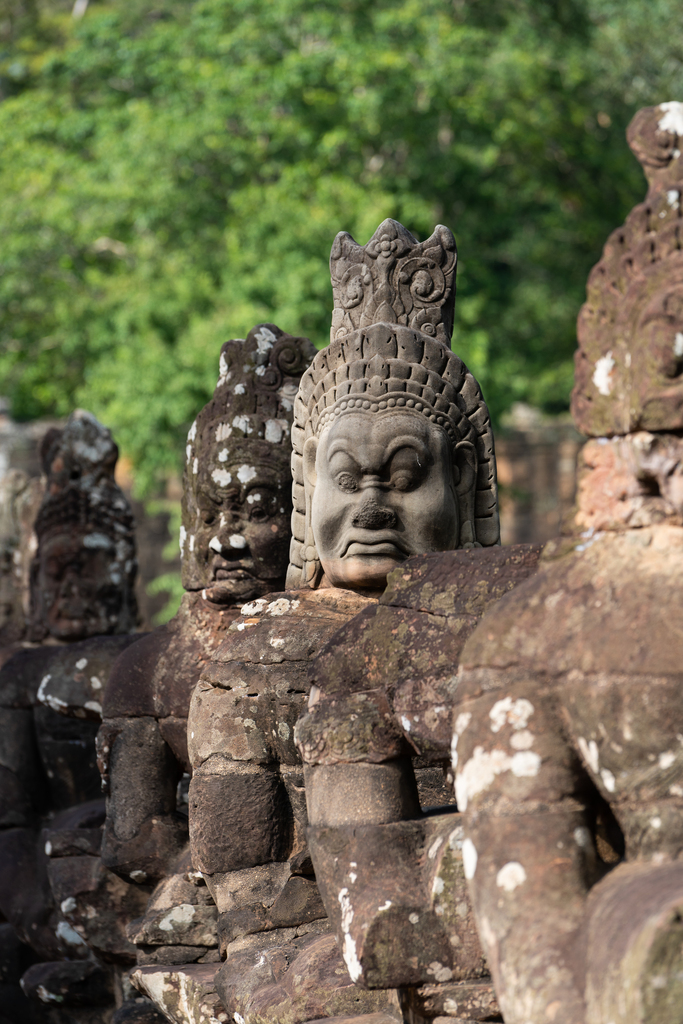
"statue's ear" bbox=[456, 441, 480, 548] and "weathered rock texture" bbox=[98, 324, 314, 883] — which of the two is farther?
"weathered rock texture" bbox=[98, 324, 314, 883]

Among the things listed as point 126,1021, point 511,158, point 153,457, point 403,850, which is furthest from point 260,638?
point 511,158

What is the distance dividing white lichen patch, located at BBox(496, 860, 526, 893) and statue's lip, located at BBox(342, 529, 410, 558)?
1868 mm

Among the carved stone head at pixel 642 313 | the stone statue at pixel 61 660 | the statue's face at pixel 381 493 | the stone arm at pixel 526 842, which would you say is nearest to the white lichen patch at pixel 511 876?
the stone arm at pixel 526 842

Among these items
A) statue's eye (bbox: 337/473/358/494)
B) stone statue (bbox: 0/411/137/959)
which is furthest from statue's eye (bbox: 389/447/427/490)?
stone statue (bbox: 0/411/137/959)

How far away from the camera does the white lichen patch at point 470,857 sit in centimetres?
269

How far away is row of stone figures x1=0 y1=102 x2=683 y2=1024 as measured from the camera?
2.55 metres

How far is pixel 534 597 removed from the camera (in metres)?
2.73

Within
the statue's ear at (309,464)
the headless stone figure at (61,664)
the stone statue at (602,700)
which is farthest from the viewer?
the headless stone figure at (61,664)

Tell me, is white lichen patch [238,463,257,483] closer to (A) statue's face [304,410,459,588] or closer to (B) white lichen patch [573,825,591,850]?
(A) statue's face [304,410,459,588]

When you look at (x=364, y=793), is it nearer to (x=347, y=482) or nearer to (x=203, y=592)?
(x=347, y=482)

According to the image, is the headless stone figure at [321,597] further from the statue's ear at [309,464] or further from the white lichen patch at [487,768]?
the white lichen patch at [487,768]

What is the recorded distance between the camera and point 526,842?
2.60m

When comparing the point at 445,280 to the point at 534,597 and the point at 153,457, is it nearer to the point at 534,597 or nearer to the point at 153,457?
the point at 534,597

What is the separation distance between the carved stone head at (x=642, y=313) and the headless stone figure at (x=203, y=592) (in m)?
2.55
